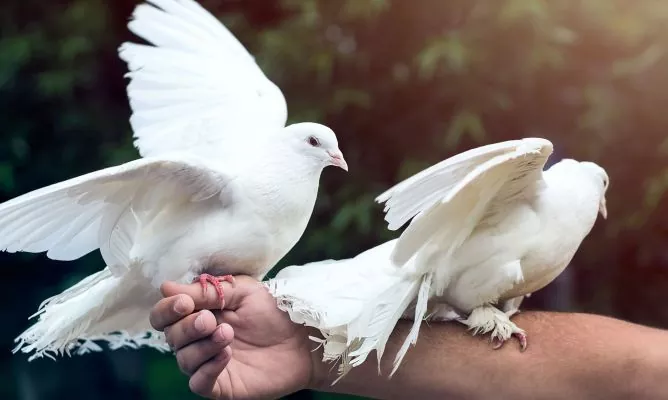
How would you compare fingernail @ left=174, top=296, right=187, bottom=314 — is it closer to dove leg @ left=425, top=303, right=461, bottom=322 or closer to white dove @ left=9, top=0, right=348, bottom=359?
white dove @ left=9, top=0, right=348, bottom=359

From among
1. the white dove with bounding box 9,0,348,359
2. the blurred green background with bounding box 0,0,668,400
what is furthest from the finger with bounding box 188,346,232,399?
the blurred green background with bounding box 0,0,668,400

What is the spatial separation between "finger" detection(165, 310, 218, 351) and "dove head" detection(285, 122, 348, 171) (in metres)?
0.26

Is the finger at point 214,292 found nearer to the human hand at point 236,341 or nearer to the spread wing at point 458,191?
the human hand at point 236,341

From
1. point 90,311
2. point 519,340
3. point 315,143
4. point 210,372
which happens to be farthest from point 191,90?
point 519,340

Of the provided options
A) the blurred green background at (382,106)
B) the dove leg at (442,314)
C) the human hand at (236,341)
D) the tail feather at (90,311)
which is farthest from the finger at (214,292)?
the blurred green background at (382,106)

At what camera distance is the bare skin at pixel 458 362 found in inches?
31.8

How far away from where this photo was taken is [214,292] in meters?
0.77

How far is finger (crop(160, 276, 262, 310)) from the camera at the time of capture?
742mm

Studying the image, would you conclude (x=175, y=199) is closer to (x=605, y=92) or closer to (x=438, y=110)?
(x=438, y=110)

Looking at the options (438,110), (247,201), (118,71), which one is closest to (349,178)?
(438,110)

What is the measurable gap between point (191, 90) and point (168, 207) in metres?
0.26

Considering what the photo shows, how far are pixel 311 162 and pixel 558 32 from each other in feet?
2.41

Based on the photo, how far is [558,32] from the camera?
136 centimetres

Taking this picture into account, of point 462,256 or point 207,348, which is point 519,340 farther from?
point 207,348
